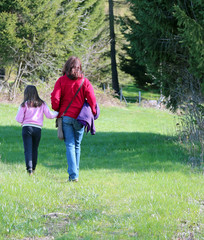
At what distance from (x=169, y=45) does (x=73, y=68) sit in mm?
4302

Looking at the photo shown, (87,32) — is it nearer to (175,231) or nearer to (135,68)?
(135,68)

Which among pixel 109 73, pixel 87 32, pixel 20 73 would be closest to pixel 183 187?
pixel 20 73

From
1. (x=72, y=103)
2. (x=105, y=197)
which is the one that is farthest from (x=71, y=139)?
(x=105, y=197)

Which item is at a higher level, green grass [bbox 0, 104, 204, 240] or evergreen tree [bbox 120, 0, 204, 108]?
evergreen tree [bbox 120, 0, 204, 108]

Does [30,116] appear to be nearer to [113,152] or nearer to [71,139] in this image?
[71,139]

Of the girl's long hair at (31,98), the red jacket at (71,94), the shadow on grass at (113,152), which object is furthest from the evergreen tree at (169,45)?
the girl's long hair at (31,98)

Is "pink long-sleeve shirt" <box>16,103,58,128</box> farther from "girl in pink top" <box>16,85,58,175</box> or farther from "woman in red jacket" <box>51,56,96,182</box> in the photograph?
"woman in red jacket" <box>51,56,96,182</box>

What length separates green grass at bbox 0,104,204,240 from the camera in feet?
14.5

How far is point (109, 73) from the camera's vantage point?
3669cm

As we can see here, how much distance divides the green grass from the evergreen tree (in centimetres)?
189

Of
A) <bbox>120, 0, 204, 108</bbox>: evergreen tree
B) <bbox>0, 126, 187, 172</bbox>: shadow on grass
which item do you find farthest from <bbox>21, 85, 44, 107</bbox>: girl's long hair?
<bbox>120, 0, 204, 108</bbox>: evergreen tree

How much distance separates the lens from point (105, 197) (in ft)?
19.1

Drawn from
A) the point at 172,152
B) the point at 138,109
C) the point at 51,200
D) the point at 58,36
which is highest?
the point at 58,36

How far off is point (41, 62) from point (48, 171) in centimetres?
1710
